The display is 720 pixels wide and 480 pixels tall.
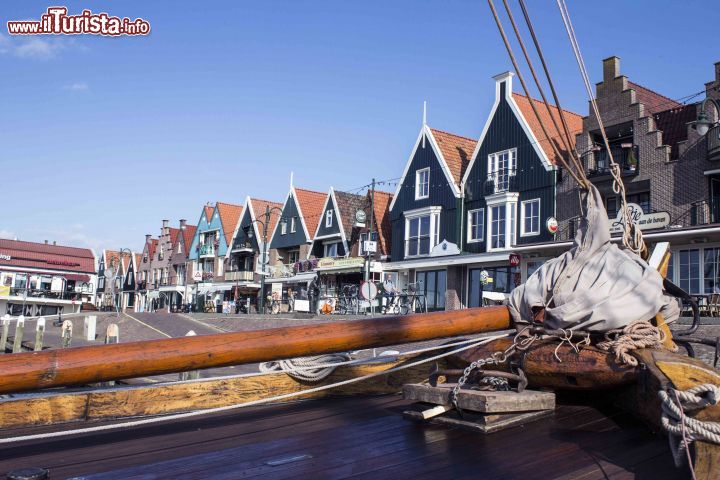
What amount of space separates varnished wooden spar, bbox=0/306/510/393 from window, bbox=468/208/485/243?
24616 mm

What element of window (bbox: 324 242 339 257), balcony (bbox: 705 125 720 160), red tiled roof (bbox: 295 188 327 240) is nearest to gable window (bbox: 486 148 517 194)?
balcony (bbox: 705 125 720 160)

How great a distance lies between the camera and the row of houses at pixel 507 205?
821 inches

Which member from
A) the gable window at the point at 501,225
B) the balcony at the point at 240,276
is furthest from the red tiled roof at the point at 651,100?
the balcony at the point at 240,276

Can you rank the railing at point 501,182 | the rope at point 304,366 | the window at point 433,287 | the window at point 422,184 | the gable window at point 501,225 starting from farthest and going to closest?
the window at point 422,184 → the window at point 433,287 → the railing at point 501,182 → the gable window at point 501,225 → the rope at point 304,366

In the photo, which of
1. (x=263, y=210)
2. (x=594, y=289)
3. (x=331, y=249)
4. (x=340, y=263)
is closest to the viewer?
(x=594, y=289)

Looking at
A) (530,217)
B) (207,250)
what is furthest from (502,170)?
(207,250)

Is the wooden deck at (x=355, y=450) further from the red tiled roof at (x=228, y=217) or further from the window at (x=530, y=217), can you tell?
the red tiled roof at (x=228, y=217)

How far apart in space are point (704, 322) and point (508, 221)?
11692 millimetres

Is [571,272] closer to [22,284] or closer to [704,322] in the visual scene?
[704,322]

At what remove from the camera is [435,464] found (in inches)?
112

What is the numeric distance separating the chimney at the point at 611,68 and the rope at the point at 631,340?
22094 mm

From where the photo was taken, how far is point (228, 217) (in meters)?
54.2

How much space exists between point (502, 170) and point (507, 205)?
175 cm

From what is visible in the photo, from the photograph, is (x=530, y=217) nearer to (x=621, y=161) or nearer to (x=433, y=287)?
(x=621, y=161)
